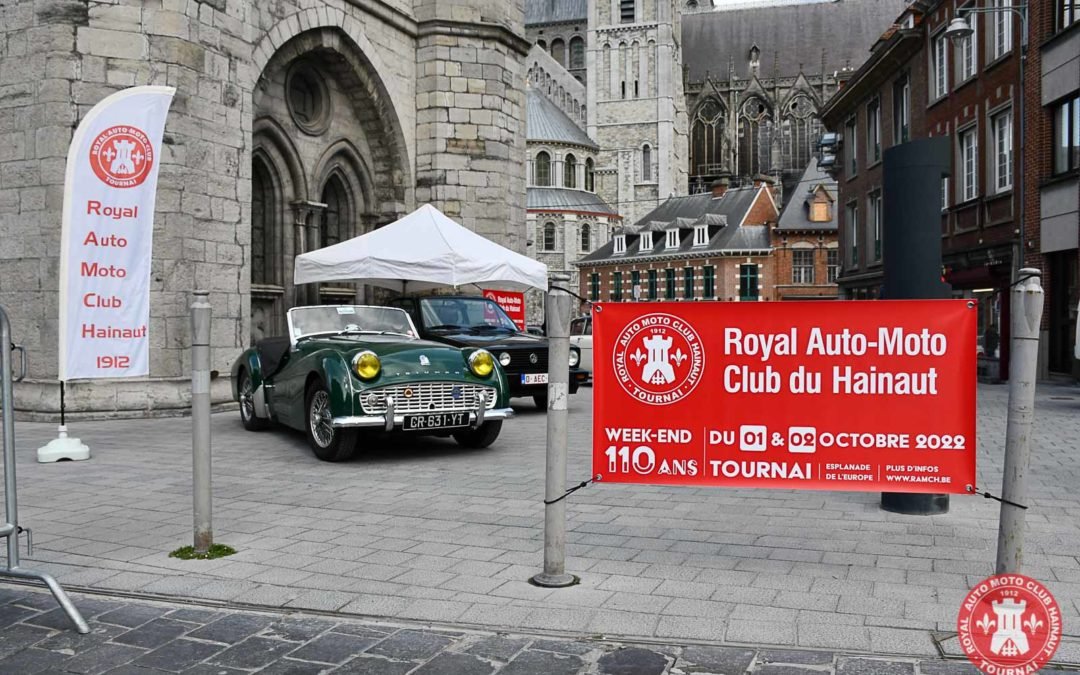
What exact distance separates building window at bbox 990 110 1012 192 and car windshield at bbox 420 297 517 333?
13.2m

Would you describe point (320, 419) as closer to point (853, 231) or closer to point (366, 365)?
point (366, 365)

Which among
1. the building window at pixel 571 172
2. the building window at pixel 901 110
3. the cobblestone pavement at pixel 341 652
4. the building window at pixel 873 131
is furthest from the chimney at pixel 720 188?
the cobblestone pavement at pixel 341 652

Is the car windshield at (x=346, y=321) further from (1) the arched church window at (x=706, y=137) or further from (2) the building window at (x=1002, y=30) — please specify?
(1) the arched church window at (x=706, y=137)

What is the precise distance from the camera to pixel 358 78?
17.1 metres

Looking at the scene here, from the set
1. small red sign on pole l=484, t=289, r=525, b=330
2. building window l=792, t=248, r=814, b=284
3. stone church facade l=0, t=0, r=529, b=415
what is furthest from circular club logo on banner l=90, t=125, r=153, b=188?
building window l=792, t=248, r=814, b=284

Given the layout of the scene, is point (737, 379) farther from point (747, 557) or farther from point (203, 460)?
point (203, 460)

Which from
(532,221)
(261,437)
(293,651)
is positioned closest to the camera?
(293,651)

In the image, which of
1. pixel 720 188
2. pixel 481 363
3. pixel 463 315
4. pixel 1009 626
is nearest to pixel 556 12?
pixel 720 188

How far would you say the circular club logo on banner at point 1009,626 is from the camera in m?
3.42

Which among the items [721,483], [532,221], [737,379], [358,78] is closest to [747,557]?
[721,483]

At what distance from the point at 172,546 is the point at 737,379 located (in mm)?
3165

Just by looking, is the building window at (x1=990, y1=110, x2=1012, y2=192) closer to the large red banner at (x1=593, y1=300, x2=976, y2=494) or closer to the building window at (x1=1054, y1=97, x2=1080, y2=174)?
the building window at (x1=1054, y1=97, x2=1080, y2=174)

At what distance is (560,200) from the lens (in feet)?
246

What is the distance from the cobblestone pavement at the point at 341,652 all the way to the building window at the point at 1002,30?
20.4 metres
